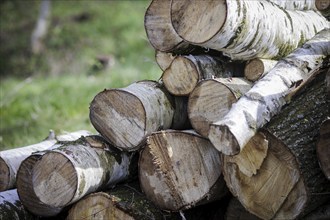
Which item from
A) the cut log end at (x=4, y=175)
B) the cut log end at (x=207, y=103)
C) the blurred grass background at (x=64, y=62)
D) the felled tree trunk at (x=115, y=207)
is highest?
the cut log end at (x=207, y=103)

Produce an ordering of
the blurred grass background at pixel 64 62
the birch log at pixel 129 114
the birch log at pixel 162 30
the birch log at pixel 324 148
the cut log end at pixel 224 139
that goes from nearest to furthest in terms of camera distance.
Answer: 1. the cut log end at pixel 224 139
2. the birch log at pixel 324 148
3. the birch log at pixel 129 114
4. the birch log at pixel 162 30
5. the blurred grass background at pixel 64 62

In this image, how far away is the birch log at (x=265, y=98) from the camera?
102 inches

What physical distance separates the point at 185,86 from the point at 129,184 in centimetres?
74

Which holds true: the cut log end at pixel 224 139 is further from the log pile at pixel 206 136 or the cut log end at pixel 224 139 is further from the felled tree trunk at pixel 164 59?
the felled tree trunk at pixel 164 59

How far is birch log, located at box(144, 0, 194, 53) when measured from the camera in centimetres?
349

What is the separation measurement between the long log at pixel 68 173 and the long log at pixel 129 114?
0.13 m

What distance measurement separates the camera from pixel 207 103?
323 cm

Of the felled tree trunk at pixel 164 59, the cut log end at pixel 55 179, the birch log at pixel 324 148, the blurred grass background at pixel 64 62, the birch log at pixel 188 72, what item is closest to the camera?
the birch log at pixel 324 148

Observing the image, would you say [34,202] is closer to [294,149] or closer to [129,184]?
[129,184]

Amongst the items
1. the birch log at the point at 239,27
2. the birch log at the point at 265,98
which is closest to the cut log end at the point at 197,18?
Result: the birch log at the point at 239,27

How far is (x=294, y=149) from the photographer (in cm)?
283

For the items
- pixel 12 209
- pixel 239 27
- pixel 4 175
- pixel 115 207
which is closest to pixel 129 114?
pixel 115 207

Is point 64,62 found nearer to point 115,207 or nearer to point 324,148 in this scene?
point 115,207

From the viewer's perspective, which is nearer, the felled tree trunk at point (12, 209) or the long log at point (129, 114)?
the long log at point (129, 114)
